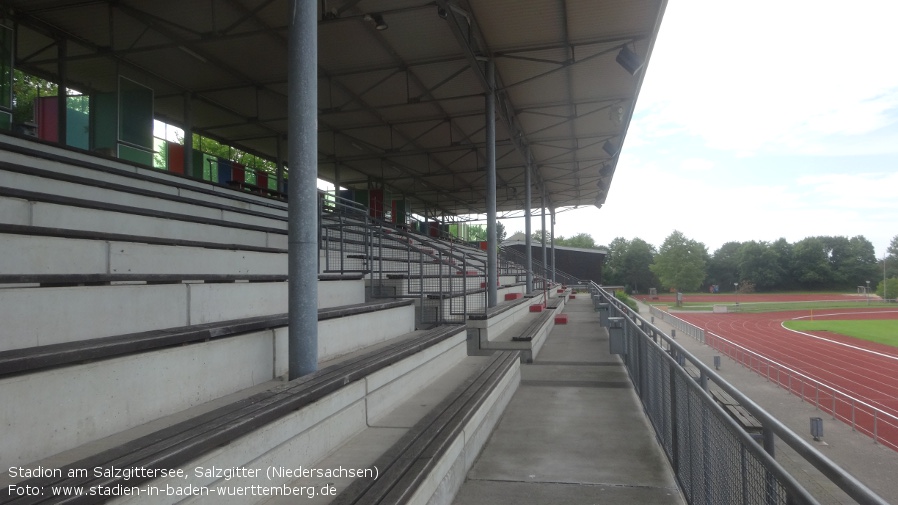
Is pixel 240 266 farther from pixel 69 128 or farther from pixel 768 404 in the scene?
pixel 768 404

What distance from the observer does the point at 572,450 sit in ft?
15.7

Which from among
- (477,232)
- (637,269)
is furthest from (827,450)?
(637,269)

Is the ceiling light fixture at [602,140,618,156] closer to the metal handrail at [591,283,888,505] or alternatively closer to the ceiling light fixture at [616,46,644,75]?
the ceiling light fixture at [616,46,644,75]

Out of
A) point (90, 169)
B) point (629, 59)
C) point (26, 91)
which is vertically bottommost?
point (90, 169)

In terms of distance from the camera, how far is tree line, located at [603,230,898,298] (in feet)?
314

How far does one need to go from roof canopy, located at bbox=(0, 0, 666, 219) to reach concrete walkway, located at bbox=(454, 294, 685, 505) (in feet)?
21.9

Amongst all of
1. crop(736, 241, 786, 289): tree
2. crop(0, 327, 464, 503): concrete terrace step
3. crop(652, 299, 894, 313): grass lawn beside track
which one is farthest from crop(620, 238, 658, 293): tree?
crop(0, 327, 464, 503): concrete terrace step

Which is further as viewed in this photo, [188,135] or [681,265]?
[681,265]

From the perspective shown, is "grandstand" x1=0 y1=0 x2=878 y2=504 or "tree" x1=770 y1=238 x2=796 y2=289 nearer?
"grandstand" x1=0 y1=0 x2=878 y2=504

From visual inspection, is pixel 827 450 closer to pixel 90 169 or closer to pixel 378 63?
pixel 378 63

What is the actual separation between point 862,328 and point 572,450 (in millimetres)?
59766

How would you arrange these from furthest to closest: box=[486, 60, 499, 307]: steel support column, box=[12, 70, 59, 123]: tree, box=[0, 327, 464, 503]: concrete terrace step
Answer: box=[12, 70, 59, 123]: tree → box=[486, 60, 499, 307]: steel support column → box=[0, 327, 464, 503]: concrete terrace step

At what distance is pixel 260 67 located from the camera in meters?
12.7

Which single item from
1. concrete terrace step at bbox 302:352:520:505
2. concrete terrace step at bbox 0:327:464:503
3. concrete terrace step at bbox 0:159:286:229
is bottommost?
concrete terrace step at bbox 302:352:520:505
